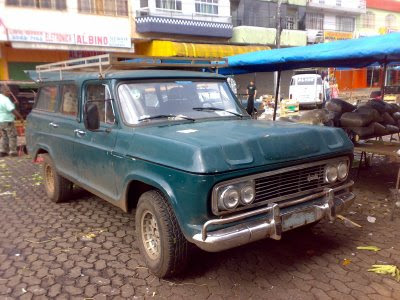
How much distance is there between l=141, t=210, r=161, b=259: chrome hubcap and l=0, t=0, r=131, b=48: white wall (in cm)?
1581

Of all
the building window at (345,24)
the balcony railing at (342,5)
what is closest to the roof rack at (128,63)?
the balcony railing at (342,5)

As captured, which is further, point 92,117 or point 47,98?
point 47,98

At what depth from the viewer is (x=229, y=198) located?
293cm

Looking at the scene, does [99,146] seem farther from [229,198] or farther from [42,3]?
[42,3]

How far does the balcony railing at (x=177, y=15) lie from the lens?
20.6 metres

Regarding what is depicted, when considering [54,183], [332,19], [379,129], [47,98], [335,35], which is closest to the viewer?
[54,183]

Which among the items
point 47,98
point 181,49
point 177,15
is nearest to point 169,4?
point 177,15

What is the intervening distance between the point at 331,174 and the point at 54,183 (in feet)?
13.2

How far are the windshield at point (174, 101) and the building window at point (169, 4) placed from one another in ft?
60.5

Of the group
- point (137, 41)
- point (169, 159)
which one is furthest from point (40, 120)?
point (137, 41)

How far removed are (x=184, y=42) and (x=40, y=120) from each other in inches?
707

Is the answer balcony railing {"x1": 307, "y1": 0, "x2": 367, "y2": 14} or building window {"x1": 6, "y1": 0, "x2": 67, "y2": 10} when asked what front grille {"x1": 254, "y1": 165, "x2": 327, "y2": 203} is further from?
balcony railing {"x1": 307, "y1": 0, "x2": 367, "y2": 14}

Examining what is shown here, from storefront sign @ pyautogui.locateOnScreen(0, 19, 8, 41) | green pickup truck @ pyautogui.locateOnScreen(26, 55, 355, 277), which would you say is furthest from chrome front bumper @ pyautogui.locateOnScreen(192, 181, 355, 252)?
storefront sign @ pyautogui.locateOnScreen(0, 19, 8, 41)

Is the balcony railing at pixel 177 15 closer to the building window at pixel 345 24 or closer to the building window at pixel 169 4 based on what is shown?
the building window at pixel 169 4
